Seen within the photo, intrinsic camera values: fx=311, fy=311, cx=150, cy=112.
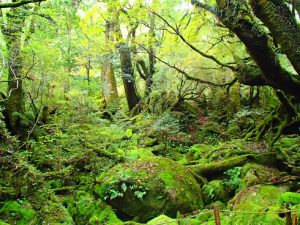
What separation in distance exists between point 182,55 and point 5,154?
9587mm

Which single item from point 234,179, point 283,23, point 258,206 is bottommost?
point 258,206

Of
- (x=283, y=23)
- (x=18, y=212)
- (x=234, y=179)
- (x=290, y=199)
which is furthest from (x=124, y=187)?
(x=283, y=23)

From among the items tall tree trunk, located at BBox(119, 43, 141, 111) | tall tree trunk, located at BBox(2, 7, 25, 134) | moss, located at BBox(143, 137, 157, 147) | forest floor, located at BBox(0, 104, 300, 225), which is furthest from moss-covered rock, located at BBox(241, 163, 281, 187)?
tall tree trunk, located at BBox(119, 43, 141, 111)

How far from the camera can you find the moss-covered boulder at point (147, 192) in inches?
275

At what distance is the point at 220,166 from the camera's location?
864 centimetres

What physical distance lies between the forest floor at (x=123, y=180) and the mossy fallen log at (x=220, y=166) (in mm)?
27

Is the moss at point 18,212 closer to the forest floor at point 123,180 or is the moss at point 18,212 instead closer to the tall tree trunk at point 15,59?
the forest floor at point 123,180

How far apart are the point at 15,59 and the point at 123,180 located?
17.0 ft

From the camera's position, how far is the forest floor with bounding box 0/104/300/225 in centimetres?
616

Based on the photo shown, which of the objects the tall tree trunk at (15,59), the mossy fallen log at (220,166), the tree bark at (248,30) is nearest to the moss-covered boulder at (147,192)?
the mossy fallen log at (220,166)

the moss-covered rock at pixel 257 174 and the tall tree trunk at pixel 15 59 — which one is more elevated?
the tall tree trunk at pixel 15 59

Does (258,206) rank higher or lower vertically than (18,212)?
lower

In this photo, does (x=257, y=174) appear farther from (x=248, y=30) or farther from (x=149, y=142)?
(x=149, y=142)

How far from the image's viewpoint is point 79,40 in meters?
15.6
